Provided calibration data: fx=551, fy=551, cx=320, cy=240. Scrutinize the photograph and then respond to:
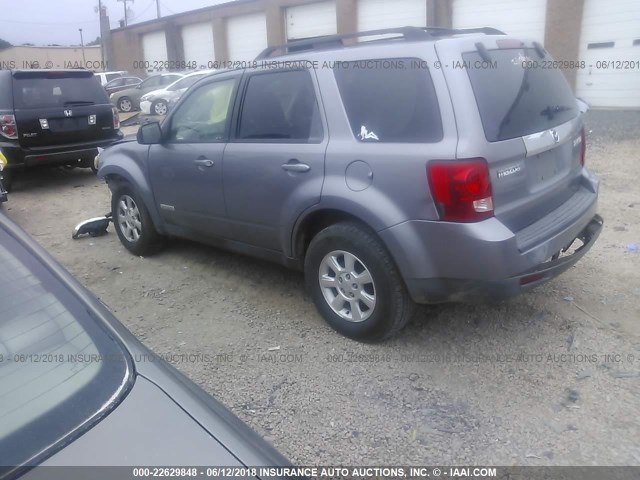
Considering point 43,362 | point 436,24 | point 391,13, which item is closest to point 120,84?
point 391,13

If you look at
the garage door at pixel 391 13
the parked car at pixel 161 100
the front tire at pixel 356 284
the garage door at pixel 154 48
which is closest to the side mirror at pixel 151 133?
the front tire at pixel 356 284

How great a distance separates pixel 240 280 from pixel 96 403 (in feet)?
10.3

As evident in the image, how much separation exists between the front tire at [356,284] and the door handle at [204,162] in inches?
45.0

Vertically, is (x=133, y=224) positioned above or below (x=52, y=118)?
below

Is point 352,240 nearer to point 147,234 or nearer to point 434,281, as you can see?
point 434,281

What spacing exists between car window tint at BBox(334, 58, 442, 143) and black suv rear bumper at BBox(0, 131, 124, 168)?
5562 mm

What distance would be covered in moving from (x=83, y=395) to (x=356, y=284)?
2.10 meters

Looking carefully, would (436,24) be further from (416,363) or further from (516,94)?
(416,363)

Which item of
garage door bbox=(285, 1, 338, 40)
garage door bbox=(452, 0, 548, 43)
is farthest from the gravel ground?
garage door bbox=(285, 1, 338, 40)

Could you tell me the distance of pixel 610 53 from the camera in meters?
15.0

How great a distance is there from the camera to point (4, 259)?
1.97 meters

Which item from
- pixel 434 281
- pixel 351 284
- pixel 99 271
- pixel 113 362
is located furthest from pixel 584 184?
pixel 99 271

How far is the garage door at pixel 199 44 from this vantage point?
2816 cm

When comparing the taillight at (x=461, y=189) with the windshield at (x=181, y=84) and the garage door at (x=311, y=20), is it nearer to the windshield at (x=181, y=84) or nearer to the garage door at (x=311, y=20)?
the windshield at (x=181, y=84)
